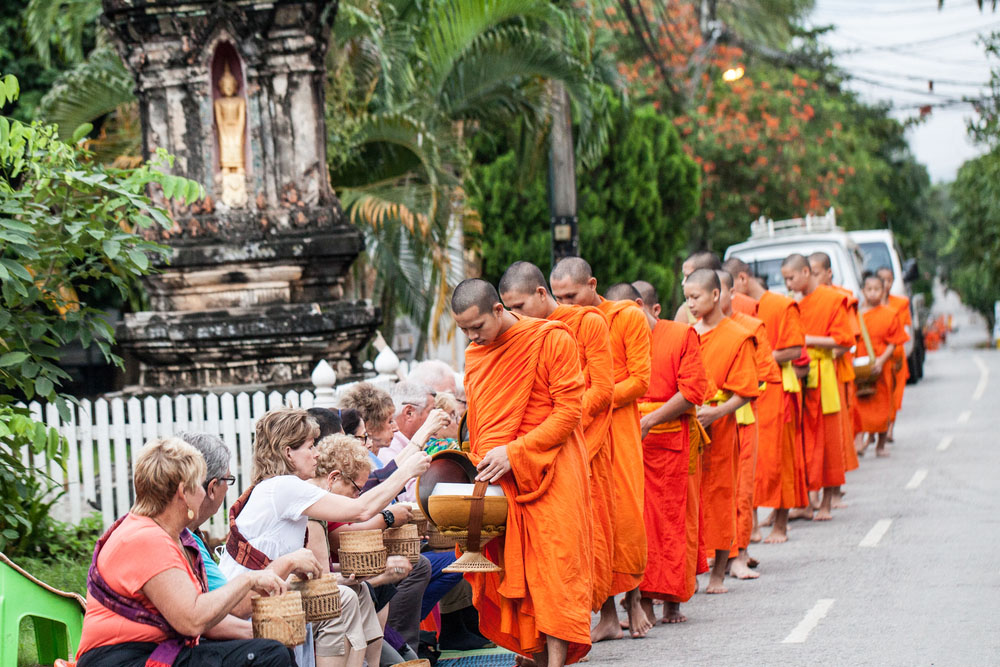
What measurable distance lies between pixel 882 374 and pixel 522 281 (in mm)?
9197

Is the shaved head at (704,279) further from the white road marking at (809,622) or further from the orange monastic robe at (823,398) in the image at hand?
the orange monastic robe at (823,398)

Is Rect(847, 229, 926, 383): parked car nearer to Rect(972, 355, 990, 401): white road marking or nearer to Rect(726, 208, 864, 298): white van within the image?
Rect(972, 355, 990, 401): white road marking

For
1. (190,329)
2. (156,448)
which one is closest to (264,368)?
(190,329)

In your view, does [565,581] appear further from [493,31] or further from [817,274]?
[493,31]

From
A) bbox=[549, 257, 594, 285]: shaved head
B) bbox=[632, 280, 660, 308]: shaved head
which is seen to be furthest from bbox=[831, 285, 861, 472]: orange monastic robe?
bbox=[549, 257, 594, 285]: shaved head

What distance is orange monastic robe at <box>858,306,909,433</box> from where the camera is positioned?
1447cm

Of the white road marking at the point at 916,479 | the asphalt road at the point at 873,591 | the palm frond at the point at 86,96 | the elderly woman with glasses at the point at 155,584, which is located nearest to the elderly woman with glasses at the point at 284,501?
the elderly woman with glasses at the point at 155,584

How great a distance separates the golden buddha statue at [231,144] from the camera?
36.3ft

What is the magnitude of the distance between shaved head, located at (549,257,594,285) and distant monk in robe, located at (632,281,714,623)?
77 cm

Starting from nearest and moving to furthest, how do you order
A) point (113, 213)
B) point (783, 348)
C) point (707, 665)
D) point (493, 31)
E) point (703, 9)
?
point (707, 665)
point (113, 213)
point (783, 348)
point (493, 31)
point (703, 9)

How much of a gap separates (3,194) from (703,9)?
91.3ft

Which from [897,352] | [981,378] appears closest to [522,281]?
[897,352]

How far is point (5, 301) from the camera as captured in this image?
7.27 meters

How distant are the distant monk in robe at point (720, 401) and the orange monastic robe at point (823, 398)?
2.43 m
